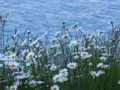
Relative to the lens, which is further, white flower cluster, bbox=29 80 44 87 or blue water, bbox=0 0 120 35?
blue water, bbox=0 0 120 35

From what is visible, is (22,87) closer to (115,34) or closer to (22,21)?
(115,34)

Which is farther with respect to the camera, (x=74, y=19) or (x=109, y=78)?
(x=74, y=19)

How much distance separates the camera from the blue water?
8.66 meters

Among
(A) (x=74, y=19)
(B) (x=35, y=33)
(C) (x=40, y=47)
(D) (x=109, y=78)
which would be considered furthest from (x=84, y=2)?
(D) (x=109, y=78)

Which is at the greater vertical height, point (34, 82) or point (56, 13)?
point (34, 82)

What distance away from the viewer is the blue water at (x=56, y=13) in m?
8.66

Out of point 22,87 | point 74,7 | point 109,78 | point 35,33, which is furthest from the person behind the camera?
point 74,7

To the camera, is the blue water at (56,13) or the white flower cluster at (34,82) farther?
the blue water at (56,13)

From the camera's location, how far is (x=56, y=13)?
32.8 ft

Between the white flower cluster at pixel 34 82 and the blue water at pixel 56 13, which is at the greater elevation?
the white flower cluster at pixel 34 82

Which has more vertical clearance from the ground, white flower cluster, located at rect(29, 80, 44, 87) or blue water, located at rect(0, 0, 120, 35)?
white flower cluster, located at rect(29, 80, 44, 87)

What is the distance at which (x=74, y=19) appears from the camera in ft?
30.7

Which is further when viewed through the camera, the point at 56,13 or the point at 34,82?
the point at 56,13

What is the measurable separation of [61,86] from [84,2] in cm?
816
